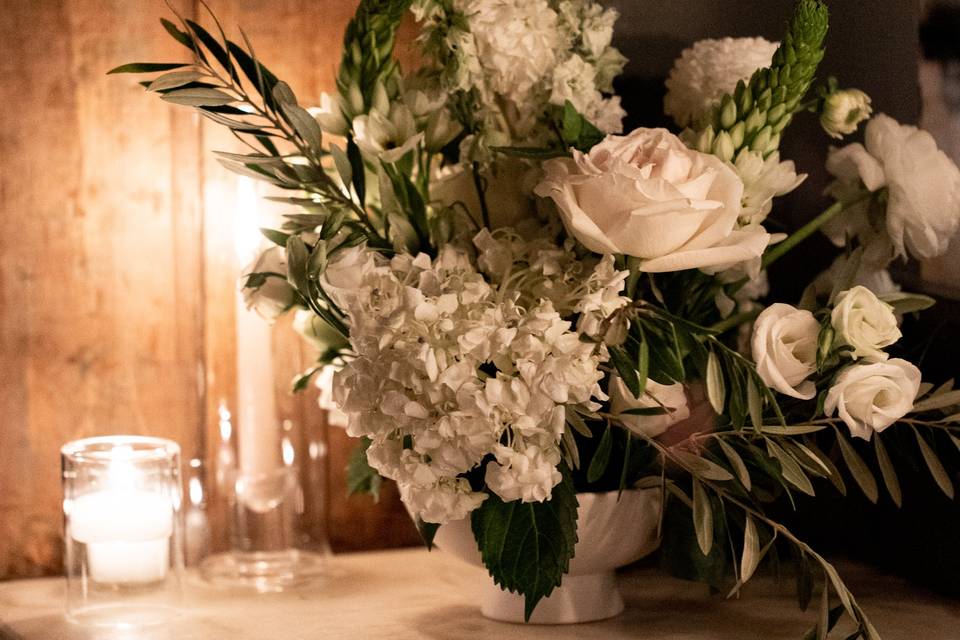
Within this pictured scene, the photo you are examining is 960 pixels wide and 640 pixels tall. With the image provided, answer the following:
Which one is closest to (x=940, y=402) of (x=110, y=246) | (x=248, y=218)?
(x=248, y=218)

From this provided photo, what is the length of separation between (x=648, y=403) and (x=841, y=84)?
49 centimetres

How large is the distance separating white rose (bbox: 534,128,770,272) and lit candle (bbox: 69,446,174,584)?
449mm

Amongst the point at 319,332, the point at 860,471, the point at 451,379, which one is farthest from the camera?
the point at 319,332

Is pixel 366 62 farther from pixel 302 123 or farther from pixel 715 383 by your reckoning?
pixel 715 383

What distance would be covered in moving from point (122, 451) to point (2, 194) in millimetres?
272

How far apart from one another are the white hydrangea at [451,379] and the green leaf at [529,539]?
0.14 ft

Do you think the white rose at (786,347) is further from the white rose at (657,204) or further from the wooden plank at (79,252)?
the wooden plank at (79,252)

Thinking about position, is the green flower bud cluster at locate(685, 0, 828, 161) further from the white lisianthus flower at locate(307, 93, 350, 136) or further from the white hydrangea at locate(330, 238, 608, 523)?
the white lisianthus flower at locate(307, 93, 350, 136)

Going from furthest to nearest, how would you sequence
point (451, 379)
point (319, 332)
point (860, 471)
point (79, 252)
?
1. point (79, 252)
2. point (319, 332)
3. point (860, 471)
4. point (451, 379)

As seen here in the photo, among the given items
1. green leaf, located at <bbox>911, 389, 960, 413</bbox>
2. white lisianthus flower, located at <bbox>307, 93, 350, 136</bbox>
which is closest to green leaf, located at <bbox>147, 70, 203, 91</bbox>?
white lisianthus flower, located at <bbox>307, 93, 350, 136</bbox>

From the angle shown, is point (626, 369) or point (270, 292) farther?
point (270, 292)

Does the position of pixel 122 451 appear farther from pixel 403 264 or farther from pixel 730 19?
pixel 730 19

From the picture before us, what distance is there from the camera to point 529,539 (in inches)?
31.6

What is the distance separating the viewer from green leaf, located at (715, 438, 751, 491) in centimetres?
79
